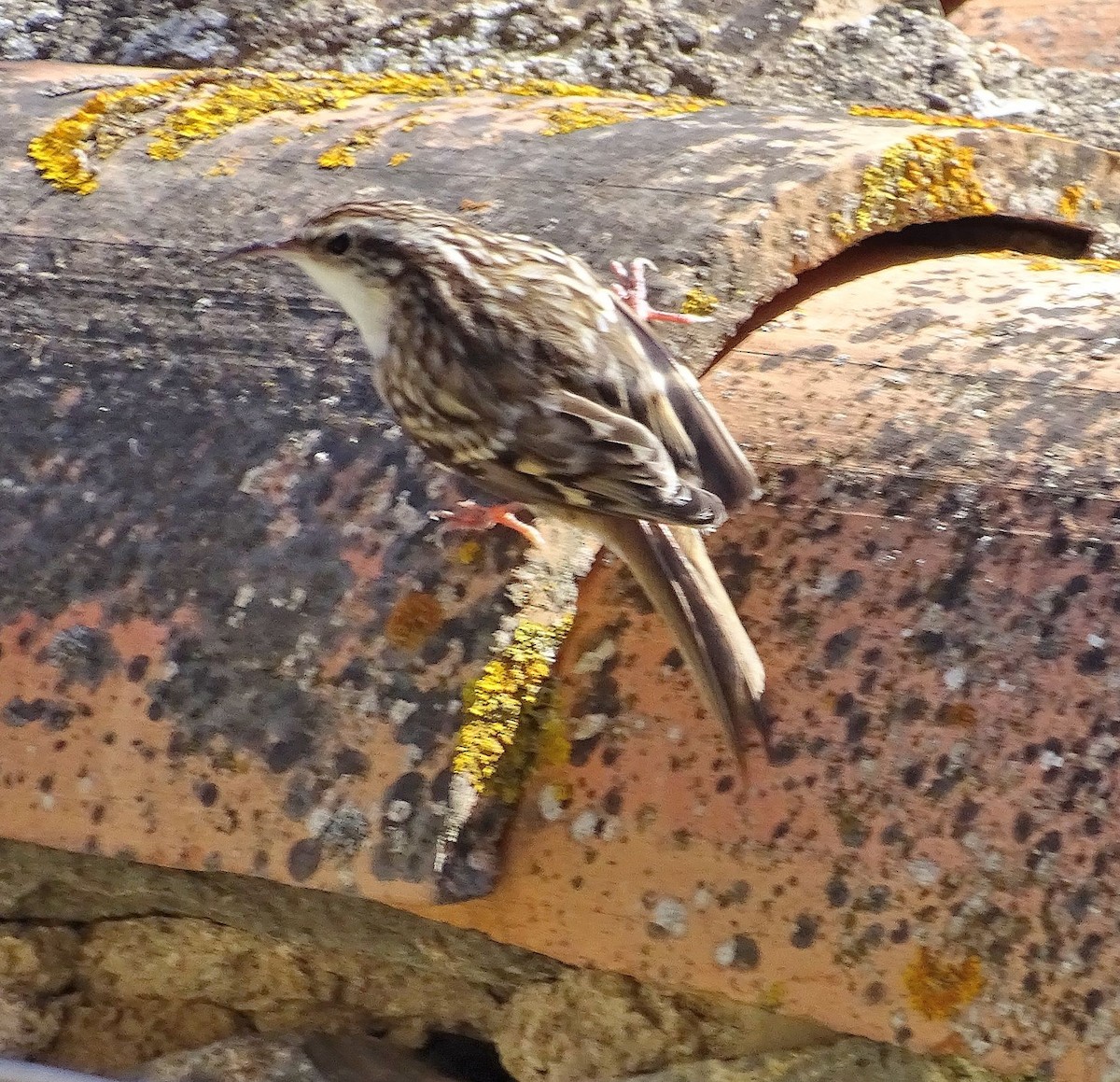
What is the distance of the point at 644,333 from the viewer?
1.58 meters

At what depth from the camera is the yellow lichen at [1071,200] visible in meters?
1.85

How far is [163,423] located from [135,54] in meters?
0.95

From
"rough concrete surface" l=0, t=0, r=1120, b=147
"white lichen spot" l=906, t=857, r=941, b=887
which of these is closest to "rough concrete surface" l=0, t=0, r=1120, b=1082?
"white lichen spot" l=906, t=857, r=941, b=887

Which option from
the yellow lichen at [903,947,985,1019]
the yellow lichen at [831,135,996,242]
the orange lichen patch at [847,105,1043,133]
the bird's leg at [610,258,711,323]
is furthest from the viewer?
the orange lichen patch at [847,105,1043,133]

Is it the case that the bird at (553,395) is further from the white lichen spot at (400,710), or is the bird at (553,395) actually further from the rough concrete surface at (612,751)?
the white lichen spot at (400,710)

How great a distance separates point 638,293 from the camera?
160 cm

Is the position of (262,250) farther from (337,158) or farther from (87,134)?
(87,134)

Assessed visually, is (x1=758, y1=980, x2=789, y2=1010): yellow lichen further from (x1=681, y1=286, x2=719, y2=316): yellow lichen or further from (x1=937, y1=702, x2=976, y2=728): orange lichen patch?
(x1=681, y1=286, x2=719, y2=316): yellow lichen

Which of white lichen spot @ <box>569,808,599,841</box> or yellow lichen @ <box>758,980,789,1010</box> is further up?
white lichen spot @ <box>569,808,599,841</box>

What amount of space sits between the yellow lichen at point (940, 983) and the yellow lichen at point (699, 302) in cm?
71

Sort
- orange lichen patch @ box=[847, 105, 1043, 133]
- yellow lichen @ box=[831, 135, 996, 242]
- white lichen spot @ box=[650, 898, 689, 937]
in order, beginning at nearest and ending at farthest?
white lichen spot @ box=[650, 898, 689, 937], yellow lichen @ box=[831, 135, 996, 242], orange lichen patch @ box=[847, 105, 1043, 133]

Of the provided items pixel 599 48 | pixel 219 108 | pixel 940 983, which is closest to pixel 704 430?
pixel 940 983

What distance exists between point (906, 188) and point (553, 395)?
0.46 metres

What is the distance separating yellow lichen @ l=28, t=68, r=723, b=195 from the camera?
1881 mm
